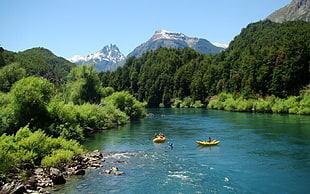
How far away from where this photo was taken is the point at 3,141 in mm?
31188

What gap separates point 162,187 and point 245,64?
131m

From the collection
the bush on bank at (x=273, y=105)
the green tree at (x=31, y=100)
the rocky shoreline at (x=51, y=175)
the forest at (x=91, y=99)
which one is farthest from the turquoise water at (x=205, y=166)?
the bush on bank at (x=273, y=105)

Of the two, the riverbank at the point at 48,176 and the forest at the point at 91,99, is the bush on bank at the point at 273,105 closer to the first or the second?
the forest at the point at 91,99

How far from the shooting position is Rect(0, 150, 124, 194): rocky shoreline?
79.9 ft

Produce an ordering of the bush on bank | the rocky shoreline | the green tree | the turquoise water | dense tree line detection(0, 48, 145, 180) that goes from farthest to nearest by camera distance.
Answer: the bush on bank, the green tree, dense tree line detection(0, 48, 145, 180), the turquoise water, the rocky shoreline

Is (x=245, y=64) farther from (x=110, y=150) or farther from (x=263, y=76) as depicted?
(x=110, y=150)

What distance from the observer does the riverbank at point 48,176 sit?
24406mm

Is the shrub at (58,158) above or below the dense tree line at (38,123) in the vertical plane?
below

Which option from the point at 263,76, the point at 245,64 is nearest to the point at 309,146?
the point at 263,76

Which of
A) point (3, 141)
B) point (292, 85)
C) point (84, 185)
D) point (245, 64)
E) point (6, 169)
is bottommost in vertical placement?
point (84, 185)

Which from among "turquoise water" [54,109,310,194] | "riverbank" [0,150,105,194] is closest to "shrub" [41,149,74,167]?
"riverbank" [0,150,105,194]

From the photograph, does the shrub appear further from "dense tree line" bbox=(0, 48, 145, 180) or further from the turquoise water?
the turquoise water

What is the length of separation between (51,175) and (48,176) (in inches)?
21.6

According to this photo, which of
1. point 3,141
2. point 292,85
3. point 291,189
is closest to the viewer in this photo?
point 291,189
